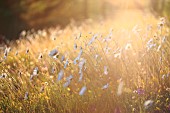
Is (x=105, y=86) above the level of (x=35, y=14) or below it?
below

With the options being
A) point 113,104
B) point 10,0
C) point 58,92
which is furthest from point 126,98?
point 10,0

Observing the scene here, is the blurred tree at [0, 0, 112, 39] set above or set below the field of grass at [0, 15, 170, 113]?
above

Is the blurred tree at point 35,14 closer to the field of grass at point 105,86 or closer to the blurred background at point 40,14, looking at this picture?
the blurred background at point 40,14

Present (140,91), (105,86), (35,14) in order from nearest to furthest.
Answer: (105,86), (140,91), (35,14)

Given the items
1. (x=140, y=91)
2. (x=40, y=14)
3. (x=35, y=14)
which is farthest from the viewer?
(x=40, y=14)

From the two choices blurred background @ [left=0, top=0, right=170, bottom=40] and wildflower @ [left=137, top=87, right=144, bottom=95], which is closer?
wildflower @ [left=137, top=87, right=144, bottom=95]

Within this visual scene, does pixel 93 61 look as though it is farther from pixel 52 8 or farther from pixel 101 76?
pixel 52 8

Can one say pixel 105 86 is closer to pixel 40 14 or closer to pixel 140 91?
pixel 140 91

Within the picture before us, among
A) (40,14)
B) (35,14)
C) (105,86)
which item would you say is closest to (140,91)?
(105,86)

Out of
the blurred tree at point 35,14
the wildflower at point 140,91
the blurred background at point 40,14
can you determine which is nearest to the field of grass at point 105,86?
the wildflower at point 140,91

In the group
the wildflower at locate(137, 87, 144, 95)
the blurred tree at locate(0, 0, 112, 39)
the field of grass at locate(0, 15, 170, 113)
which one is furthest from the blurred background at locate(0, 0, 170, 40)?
the wildflower at locate(137, 87, 144, 95)

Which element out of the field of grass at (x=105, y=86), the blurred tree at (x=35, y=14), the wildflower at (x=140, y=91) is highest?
the blurred tree at (x=35, y=14)

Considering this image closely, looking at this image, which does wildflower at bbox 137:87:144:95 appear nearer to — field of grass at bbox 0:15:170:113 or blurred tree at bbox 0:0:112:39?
field of grass at bbox 0:15:170:113
